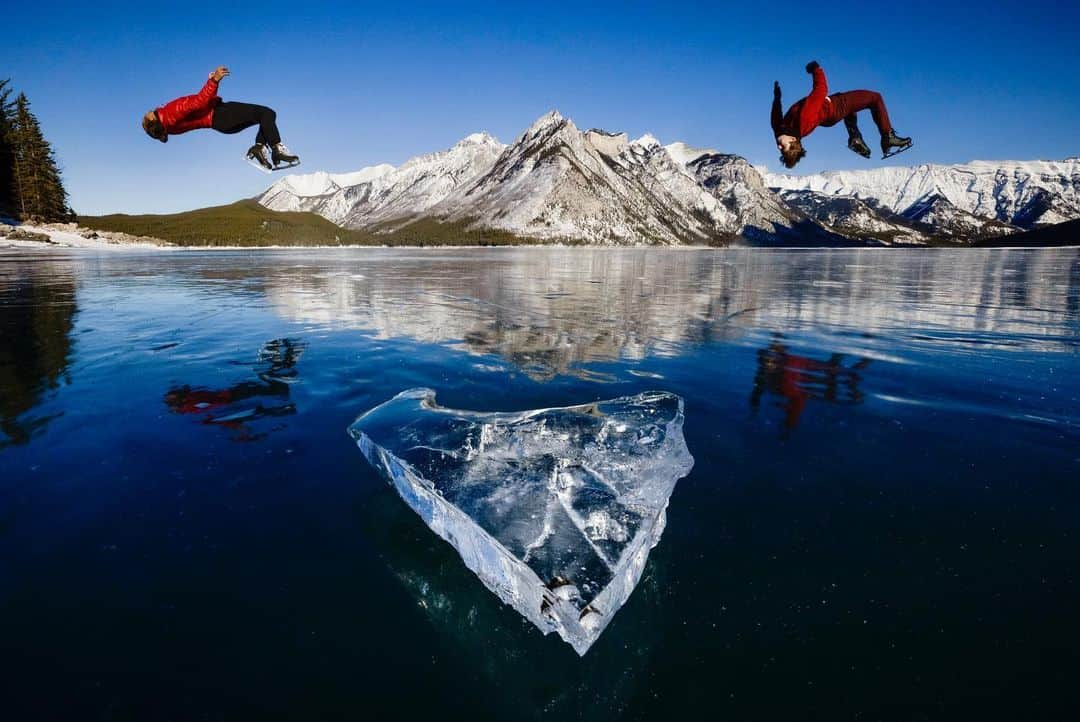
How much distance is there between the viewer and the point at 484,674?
107 inches

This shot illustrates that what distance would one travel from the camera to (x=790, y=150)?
10.2m

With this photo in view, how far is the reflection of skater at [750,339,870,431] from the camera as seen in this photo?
6.86m

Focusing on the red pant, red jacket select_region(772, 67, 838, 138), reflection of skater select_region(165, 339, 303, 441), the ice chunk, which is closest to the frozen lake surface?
reflection of skater select_region(165, 339, 303, 441)

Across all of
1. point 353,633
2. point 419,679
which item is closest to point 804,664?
point 419,679

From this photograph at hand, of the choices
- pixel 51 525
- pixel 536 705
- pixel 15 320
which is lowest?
pixel 536 705

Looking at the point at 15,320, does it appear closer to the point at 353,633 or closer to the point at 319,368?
the point at 319,368

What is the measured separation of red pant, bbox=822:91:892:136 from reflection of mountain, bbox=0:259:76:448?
14.0 meters

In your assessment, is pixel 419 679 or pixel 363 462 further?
pixel 363 462

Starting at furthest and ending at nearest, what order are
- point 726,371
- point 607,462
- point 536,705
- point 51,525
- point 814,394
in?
1. point 726,371
2. point 814,394
3. point 607,462
4. point 51,525
5. point 536,705

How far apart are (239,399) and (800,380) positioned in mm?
8459

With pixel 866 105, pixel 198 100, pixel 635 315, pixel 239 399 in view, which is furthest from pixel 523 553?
pixel 635 315

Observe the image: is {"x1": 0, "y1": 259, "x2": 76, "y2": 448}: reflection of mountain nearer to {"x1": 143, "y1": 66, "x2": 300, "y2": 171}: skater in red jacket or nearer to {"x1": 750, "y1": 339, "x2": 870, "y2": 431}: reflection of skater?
{"x1": 143, "y1": 66, "x2": 300, "y2": 171}: skater in red jacket

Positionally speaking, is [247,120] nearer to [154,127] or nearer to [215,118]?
A: [215,118]

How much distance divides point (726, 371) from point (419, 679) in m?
7.11
